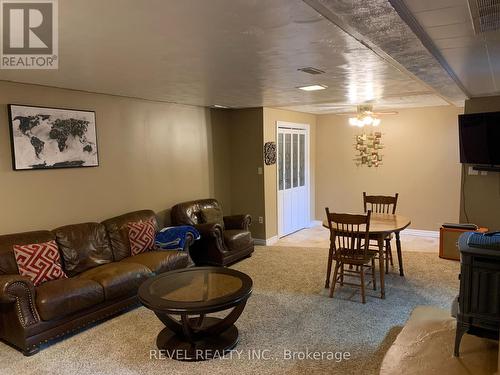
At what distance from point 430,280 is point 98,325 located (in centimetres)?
372

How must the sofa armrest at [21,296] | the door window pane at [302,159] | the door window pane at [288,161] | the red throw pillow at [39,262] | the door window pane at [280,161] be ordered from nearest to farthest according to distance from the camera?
the sofa armrest at [21,296], the red throw pillow at [39,262], the door window pane at [280,161], the door window pane at [288,161], the door window pane at [302,159]

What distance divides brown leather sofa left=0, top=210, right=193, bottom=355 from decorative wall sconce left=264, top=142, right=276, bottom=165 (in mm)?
2248

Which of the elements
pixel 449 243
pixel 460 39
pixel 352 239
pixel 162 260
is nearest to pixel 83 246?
pixel 162 260

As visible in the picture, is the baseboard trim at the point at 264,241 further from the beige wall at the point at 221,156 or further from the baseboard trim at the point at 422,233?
the baseboard trim at the point at 422,233

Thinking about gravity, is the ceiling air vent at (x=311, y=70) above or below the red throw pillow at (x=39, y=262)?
above

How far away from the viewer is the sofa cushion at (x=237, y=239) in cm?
526

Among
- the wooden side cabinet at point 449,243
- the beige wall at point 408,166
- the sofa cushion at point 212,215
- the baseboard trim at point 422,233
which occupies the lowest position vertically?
the baseboard trim at point 422,233

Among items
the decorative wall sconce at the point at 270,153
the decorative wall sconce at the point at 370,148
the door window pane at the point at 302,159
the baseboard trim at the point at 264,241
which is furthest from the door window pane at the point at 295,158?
the baseboard trim at the point at 264,241

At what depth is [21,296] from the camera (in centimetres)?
296

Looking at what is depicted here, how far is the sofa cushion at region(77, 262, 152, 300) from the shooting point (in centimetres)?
352

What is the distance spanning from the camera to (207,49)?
261cm

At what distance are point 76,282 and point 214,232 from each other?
1989mm

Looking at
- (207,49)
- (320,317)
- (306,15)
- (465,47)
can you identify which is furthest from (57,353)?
(465,47)

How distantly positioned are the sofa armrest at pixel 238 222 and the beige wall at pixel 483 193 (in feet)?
10.2
